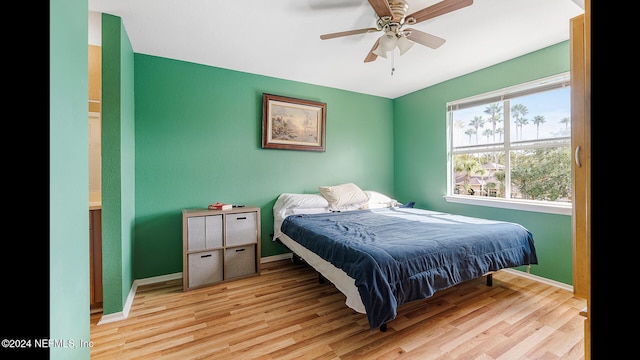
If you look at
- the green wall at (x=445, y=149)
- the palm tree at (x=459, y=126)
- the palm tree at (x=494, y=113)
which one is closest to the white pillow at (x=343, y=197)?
the green wall at (x=445, y=149)

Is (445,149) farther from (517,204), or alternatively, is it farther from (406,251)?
(406,251)

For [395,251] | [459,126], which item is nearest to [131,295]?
[395,251]

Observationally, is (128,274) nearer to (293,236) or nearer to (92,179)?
(92,179)

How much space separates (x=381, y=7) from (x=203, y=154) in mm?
2406

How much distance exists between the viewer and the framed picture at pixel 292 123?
3289 mm

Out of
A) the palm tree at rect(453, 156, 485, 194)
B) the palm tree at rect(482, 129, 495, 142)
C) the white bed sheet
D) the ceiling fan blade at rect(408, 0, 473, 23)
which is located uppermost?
the ceiling fan blade at rect(408, 0, 473, 23)

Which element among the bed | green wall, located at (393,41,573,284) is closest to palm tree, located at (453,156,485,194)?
green wall, located at (393,41,573,284)

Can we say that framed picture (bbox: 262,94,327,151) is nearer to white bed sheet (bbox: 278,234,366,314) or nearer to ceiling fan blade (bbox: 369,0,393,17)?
white bed sheet (bbox: 278,234,366,314)

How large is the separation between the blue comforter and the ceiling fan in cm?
166

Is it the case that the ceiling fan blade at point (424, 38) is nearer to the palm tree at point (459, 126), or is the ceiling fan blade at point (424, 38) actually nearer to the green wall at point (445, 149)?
the green wall at point (445, 149)

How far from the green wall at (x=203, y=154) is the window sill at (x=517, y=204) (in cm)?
183

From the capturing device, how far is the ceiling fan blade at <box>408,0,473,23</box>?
5.41 feet

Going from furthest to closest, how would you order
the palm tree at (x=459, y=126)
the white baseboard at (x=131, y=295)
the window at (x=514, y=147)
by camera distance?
the palm tree at (x=459, y=126) → the window at (x=514, y=147) → the white baseboard at (x=131, y=295)
